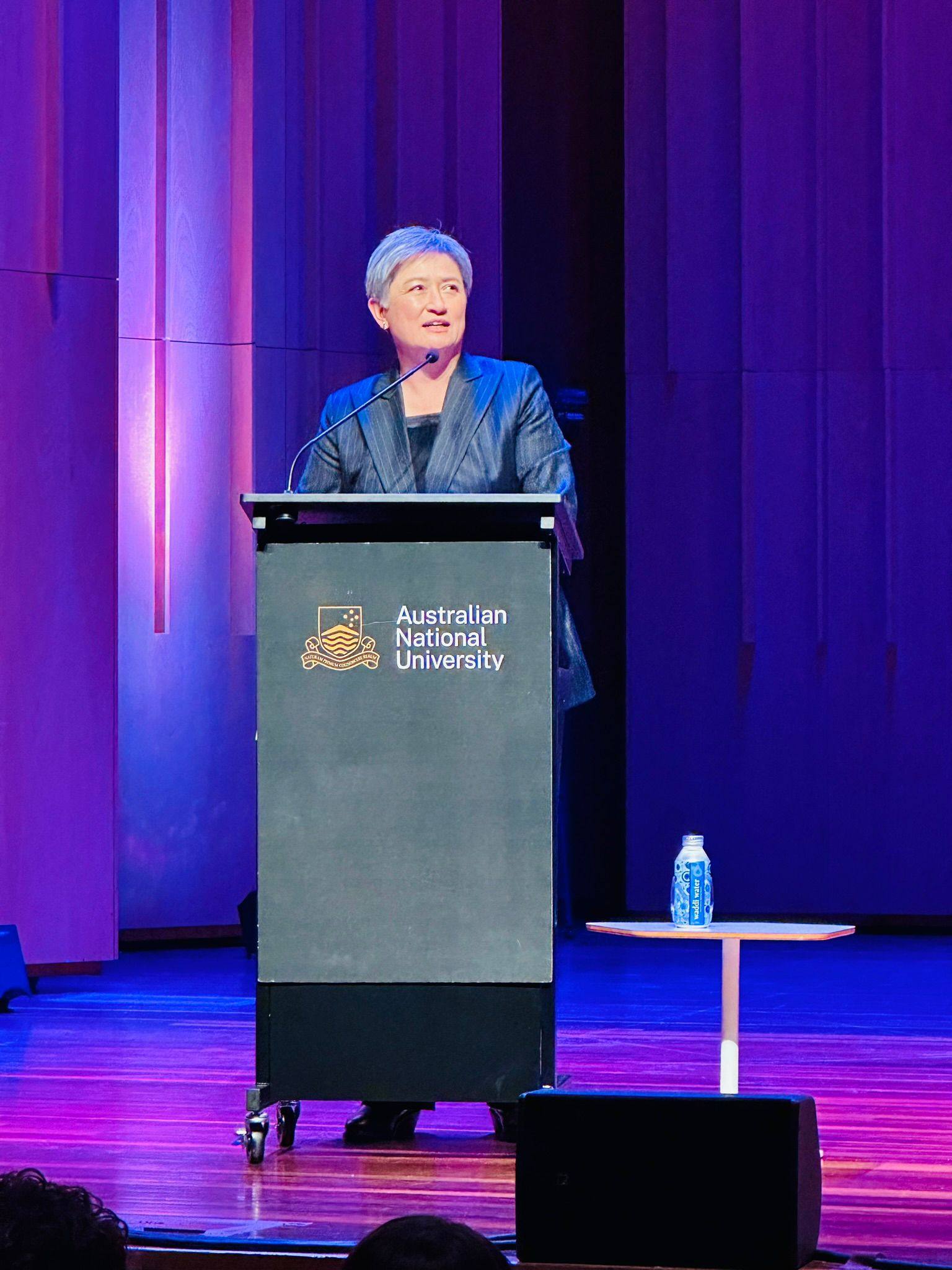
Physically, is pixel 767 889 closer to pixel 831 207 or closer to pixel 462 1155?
pixel 831 207

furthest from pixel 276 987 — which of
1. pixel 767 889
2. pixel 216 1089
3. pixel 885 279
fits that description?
pixel 885 279

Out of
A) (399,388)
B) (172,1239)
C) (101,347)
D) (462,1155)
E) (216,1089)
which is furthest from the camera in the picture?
(101,347)

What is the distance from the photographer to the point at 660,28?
754 centimetres

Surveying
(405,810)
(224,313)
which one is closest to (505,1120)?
(405,810)

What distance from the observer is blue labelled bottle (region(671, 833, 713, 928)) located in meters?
3.52

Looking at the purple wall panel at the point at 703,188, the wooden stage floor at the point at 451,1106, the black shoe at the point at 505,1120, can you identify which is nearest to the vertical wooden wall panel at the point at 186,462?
the wooden stage floor at the point at 451,1106

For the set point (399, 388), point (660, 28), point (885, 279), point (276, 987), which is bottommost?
point (276, 987)

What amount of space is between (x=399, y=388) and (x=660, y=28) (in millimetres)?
4841

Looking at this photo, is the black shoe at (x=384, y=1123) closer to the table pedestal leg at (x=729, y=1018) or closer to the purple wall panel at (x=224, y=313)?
the table pedestal leg at (x=729, y=1018)

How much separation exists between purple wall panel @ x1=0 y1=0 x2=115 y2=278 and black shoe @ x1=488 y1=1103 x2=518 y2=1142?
3527 mm

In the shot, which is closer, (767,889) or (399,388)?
(399,388)

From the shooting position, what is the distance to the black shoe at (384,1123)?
298 centimetres

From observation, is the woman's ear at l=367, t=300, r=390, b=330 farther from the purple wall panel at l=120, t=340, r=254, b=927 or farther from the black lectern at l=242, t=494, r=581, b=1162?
the purple wall panel at l=120, t=340, r=254, b=927

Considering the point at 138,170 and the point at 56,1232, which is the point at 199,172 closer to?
the point at 138,170
